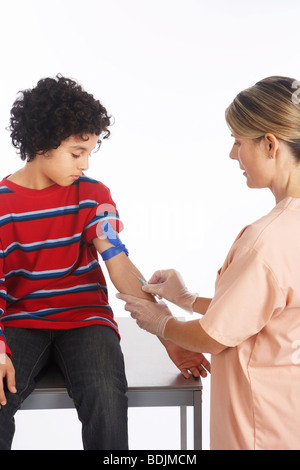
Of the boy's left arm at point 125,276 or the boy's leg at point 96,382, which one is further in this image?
the boy's left arm at point 125,276

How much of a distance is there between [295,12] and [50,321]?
2533mm

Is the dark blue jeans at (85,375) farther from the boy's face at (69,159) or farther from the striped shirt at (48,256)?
the boy's face at (69,159)

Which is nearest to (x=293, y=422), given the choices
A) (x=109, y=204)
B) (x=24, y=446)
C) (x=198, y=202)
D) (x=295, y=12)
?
(x=109, y=204)

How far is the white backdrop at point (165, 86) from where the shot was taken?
138 inches

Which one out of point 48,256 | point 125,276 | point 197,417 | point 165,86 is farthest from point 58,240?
point 165,86

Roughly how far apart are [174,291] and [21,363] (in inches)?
19.3

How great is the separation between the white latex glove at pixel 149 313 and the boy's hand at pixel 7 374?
38 centimetres

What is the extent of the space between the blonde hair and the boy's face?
0.47m

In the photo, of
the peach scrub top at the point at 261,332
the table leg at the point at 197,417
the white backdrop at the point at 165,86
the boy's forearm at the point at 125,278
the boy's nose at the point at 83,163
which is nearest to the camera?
the peach scrub top at the point at 261,332

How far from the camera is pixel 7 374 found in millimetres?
1635

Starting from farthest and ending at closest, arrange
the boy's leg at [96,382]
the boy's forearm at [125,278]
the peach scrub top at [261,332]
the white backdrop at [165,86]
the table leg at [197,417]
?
the white backdrop at [165,86]
the boy's forearm at [125,278]
the table leg at [197,417]
the boy's leg at [96,382]
the peach scrub top at [261,332]

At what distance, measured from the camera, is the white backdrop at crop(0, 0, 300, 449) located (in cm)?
352

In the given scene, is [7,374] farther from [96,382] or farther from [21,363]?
[96,382]

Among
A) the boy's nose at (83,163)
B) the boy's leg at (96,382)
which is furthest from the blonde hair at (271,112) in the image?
the boy's leg at (96,382)
